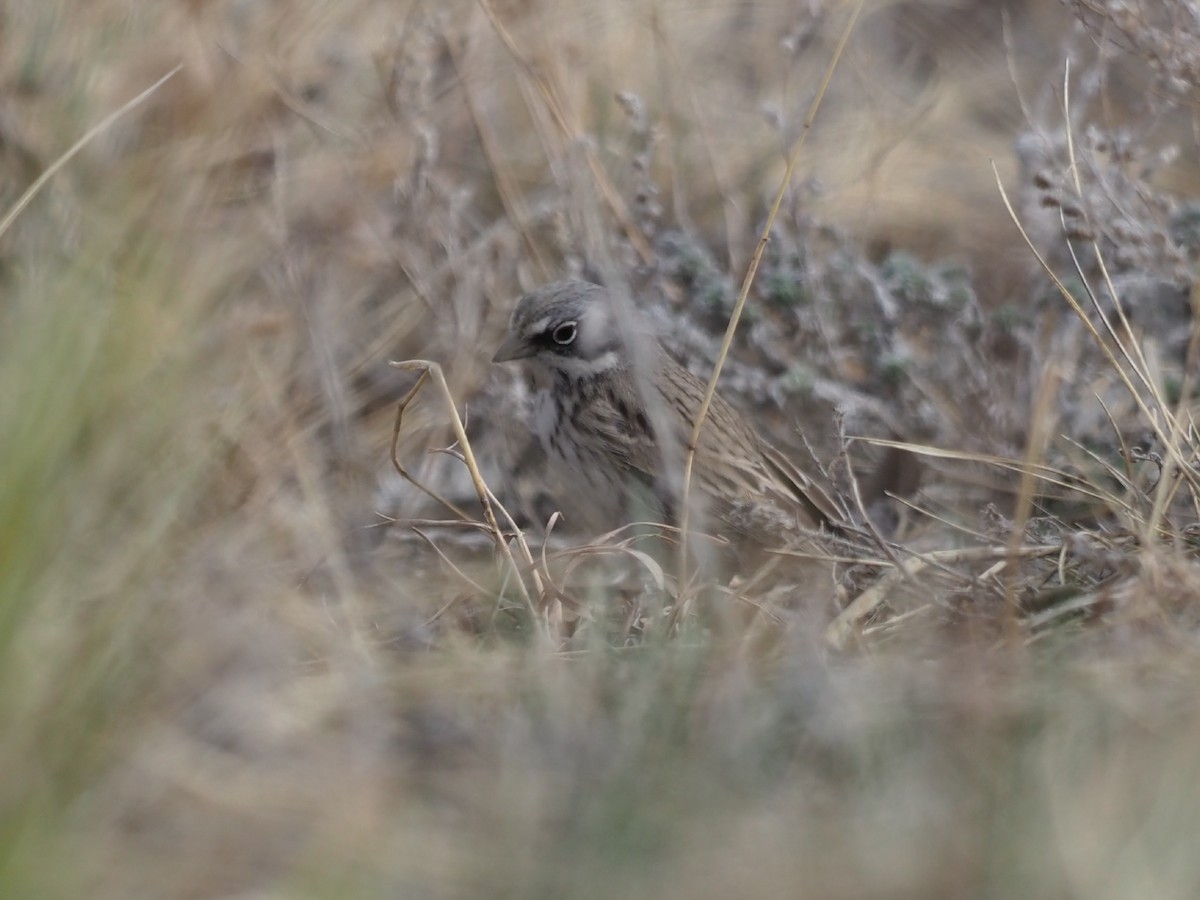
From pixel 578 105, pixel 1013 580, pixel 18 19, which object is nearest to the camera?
pixel 1013 580

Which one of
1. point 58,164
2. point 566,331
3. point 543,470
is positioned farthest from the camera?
point 543,470

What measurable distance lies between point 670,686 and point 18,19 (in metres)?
3.52

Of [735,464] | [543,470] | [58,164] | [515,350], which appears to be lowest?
[543,470]

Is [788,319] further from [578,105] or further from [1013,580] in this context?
[1013,580]

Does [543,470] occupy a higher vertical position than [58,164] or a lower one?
lower

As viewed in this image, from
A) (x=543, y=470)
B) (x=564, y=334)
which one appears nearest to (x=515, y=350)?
(x=564, y=334)

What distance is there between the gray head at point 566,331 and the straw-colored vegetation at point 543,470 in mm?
214

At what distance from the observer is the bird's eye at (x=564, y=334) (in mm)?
4445

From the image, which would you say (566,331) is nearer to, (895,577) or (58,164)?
(895,577)

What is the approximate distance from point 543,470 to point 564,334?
688 mm

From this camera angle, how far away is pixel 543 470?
503 centimetres

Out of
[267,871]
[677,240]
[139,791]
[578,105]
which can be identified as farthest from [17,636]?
[578,105]

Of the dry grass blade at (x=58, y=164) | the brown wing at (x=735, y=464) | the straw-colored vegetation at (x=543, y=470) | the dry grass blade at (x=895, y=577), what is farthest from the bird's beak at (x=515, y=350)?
the dry grass blade at (x=895, y=577)

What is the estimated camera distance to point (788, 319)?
17.0 ft
